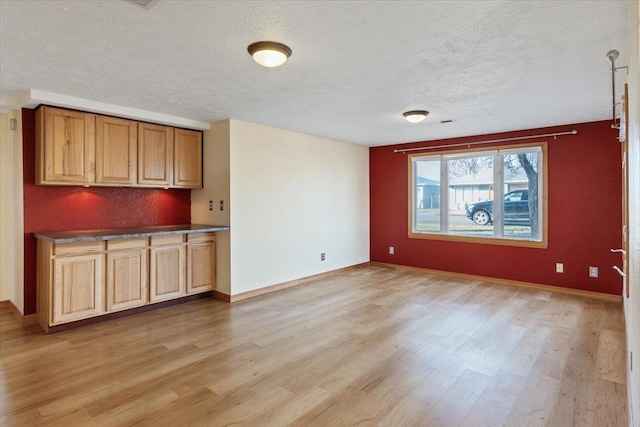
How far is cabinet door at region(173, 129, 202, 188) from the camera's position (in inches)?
177

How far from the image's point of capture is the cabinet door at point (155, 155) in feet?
13.6

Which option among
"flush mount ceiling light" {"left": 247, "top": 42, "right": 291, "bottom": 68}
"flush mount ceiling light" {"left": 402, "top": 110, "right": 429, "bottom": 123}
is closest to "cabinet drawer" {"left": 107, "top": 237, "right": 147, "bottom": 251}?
"flush mount ceiling light" {"left": 247, "top": 42, "right": 291, "bottom": 68}

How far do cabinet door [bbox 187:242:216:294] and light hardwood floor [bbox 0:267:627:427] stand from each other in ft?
1.05

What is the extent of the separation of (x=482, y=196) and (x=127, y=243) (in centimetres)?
501

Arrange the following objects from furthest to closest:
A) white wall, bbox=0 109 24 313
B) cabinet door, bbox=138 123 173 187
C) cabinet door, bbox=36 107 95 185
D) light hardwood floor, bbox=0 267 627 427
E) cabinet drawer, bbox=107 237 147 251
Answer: cabinet door, bbox=138 123 173 187 → white wall, bbox=0 109 24 313 → cabinet drawer, bbox=107 237 147 251 → cabinet door, bbox=36 107 95 185 → light hardwood floor, bbox=0 267 627 427

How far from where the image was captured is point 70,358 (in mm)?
2805

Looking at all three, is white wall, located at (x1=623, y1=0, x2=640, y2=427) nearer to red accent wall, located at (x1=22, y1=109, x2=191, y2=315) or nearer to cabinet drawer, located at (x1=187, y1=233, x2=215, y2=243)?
cabinet drawer, located at (x1=187, y1=233, x2=215, y2=243)

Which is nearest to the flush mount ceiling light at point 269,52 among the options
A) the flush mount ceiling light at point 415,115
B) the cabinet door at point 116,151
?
the flush mount ceiling light at point 415,115

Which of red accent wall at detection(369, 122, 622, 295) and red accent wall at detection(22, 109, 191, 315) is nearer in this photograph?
red accent wall at detection(22, 109, 191, 315)

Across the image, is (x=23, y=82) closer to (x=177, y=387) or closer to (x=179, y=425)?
(x=177, y=387)

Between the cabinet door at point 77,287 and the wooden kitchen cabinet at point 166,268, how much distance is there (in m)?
0.53

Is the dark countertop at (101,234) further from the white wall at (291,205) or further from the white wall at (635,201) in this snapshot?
the white wall at (635,201)

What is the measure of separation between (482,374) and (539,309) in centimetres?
202

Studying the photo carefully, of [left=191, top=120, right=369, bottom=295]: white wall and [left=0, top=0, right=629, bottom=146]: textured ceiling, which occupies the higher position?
[left=0, top=0, right=629, bottom=146]: textured ceiling
